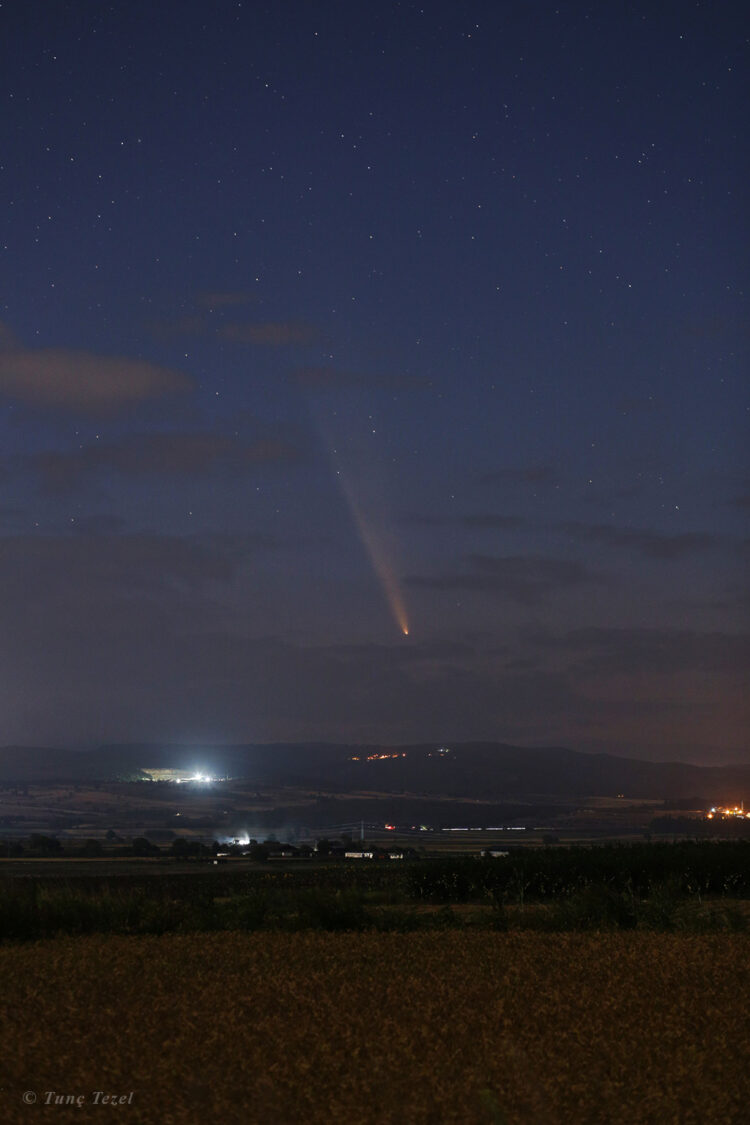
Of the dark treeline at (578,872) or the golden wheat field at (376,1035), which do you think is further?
the dark treeline at (578,872)

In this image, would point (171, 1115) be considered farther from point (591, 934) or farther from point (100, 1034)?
point (591, 934)

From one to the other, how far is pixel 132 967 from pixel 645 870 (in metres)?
24.3

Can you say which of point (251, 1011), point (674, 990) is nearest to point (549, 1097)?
point (251, 1011)

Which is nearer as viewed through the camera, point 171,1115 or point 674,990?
point 171,1115

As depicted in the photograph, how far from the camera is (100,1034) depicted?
8.95m

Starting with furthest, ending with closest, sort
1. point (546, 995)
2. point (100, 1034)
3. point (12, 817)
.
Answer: point (12, 817)
point (546, 995)
point (100, 1034)

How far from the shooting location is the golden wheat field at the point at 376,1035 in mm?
7254

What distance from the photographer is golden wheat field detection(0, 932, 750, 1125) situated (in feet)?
23.8

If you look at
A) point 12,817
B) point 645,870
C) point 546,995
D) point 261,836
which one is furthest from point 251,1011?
point 12,817

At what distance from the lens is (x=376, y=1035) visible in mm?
8938

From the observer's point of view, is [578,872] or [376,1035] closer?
[376,1035]

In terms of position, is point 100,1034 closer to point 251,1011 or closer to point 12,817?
point 251,1011

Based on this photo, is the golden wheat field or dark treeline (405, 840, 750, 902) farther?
dark treeline (405, 840, 750, 902)

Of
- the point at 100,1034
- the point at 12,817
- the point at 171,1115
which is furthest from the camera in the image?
the point at 12,817
